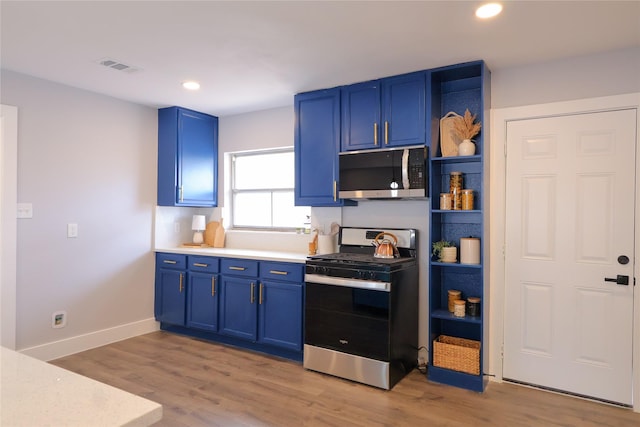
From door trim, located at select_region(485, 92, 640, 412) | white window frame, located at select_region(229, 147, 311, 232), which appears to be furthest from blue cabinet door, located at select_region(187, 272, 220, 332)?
door trim, located at select_region(485, 92, 640, 412)

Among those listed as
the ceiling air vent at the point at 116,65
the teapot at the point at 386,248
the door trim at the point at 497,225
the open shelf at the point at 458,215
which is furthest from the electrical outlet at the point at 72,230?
the door trim at the point at 497,225

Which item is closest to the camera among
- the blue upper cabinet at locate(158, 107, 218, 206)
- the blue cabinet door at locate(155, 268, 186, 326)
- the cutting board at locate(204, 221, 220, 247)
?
the blue cabinet door at locate(155, 268, 186, 326)

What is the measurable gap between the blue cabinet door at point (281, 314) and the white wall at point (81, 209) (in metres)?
1.54

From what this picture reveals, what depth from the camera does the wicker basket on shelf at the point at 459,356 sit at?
296cm

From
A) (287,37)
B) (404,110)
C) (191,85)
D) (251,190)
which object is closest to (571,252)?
(404,110)

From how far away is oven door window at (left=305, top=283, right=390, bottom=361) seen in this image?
117 inches

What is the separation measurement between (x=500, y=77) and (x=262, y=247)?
277cm

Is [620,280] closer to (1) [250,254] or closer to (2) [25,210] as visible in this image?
(1) [250,254]

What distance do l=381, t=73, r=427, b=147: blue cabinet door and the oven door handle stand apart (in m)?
1.14

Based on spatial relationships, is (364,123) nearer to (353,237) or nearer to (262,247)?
(353,237)

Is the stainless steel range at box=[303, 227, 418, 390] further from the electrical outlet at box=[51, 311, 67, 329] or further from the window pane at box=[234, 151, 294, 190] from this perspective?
the electrical outlet at box=[51, 311, 67, 329]

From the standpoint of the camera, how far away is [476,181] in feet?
10.6

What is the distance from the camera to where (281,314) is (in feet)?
11.8

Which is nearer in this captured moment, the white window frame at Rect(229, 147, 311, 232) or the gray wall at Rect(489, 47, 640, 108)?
the gray wall at Rect(489, 47, 640, 108)
